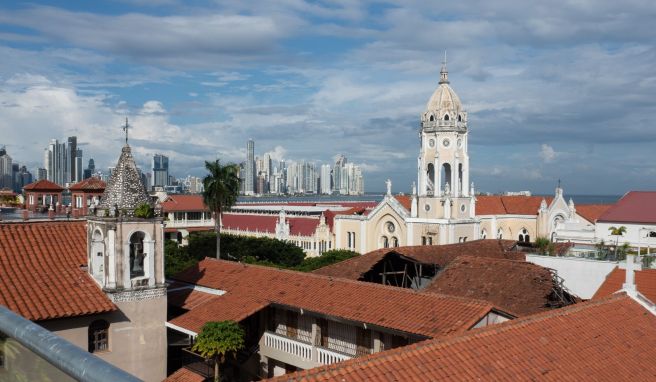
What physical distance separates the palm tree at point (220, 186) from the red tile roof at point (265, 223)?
24.7 meters

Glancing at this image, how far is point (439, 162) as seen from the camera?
205 ft

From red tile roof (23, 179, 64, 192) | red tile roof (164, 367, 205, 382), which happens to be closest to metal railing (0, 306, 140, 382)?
red tile roof (164, 367, 205, 382)

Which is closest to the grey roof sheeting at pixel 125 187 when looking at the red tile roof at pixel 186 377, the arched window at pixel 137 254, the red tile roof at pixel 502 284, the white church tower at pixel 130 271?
the white church tower at pixel 130 271


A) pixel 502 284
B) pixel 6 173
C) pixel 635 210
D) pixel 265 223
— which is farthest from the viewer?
pixel 6 173

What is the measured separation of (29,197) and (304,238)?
34184 mm

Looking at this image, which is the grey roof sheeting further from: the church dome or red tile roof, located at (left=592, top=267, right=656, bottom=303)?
the church dome

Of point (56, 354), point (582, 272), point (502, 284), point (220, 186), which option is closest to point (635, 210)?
point (582, 272)

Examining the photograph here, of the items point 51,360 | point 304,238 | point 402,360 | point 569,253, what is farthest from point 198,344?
point 304,238

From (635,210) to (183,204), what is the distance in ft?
196

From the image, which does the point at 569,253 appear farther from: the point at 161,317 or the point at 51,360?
the point at 51,360

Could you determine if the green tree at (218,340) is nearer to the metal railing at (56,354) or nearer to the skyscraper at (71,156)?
the metal railing at (56,354)

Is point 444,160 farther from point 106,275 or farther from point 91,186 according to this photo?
point 106,275

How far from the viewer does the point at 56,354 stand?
2.68 meters

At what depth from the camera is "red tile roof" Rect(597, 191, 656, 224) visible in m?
48.3
